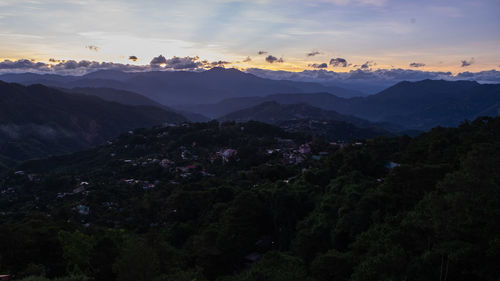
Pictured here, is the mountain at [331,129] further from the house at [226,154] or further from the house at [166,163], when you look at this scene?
the house at [166,163]

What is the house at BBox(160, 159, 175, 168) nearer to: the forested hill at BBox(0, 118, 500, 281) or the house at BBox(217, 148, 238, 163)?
the house at BBox(217, 148, 238, 163)

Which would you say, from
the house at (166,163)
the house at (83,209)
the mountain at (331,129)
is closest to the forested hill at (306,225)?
the house at (83,209)

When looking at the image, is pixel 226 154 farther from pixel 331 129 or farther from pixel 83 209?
pixel 331 129

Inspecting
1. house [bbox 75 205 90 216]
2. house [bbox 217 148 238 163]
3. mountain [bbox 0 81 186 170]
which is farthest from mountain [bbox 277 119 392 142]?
house [bbox 75 205 90 216]

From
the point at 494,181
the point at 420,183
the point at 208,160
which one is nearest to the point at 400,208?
the point at 420,183

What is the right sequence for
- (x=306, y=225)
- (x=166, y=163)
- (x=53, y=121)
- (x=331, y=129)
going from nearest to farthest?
(x=306, y=225) → (x=166, y=163) → (x=331, y=129) → (x=53, y=121)

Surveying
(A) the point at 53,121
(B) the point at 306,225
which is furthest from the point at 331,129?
(B) the point at 306,225

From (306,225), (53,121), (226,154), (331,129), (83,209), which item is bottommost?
(53,121)

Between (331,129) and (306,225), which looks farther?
(331,129)
